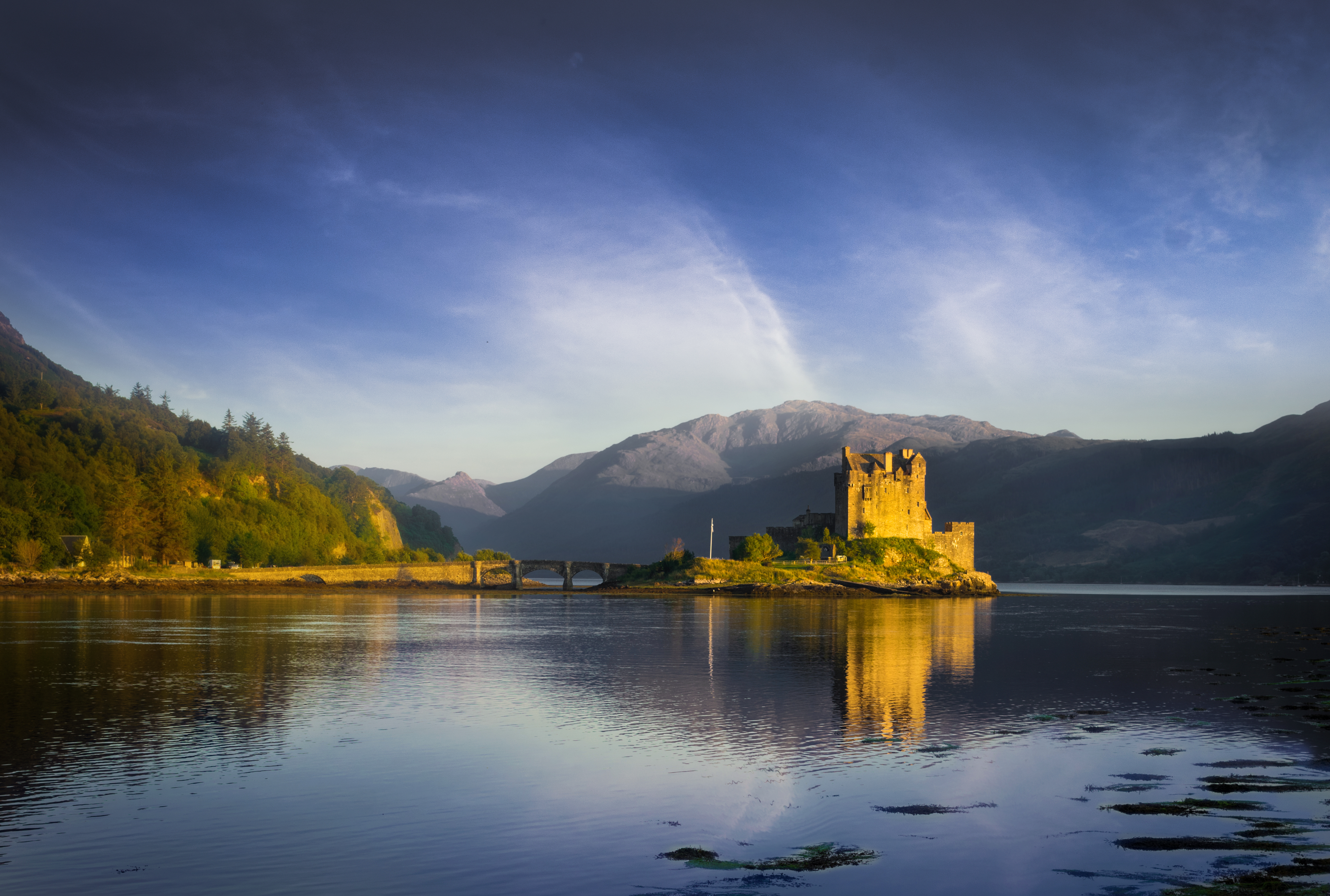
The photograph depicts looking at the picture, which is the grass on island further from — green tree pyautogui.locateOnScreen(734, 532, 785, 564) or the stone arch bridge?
the stone arch bridge

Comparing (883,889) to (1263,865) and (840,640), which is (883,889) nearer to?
(1263,865)

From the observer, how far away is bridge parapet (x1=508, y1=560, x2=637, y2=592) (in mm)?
148250

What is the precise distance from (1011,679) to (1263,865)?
21681 mm

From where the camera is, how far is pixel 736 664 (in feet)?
123

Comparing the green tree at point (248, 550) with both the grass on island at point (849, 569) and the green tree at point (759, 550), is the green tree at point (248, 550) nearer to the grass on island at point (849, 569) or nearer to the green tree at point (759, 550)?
the grass on island at point (849, 569)

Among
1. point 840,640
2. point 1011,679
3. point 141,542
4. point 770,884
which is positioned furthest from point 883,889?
point 141,542

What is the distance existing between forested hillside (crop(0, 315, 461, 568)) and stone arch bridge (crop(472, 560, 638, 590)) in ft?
80.5

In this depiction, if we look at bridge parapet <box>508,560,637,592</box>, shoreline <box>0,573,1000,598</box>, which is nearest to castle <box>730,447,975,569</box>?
shoreline <box>0,573,1000,598</box>

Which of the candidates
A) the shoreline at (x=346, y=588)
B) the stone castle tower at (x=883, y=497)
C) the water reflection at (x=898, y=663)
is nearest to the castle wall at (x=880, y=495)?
the stone castle tower at (x=883, y=497)

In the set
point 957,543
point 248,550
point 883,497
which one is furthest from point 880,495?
point 248,550

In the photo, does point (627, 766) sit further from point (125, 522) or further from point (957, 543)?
point (957, 543)

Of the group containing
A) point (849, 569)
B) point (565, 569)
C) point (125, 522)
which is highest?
point (125, 522)

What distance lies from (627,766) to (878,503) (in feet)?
340

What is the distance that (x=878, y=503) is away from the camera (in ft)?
390
